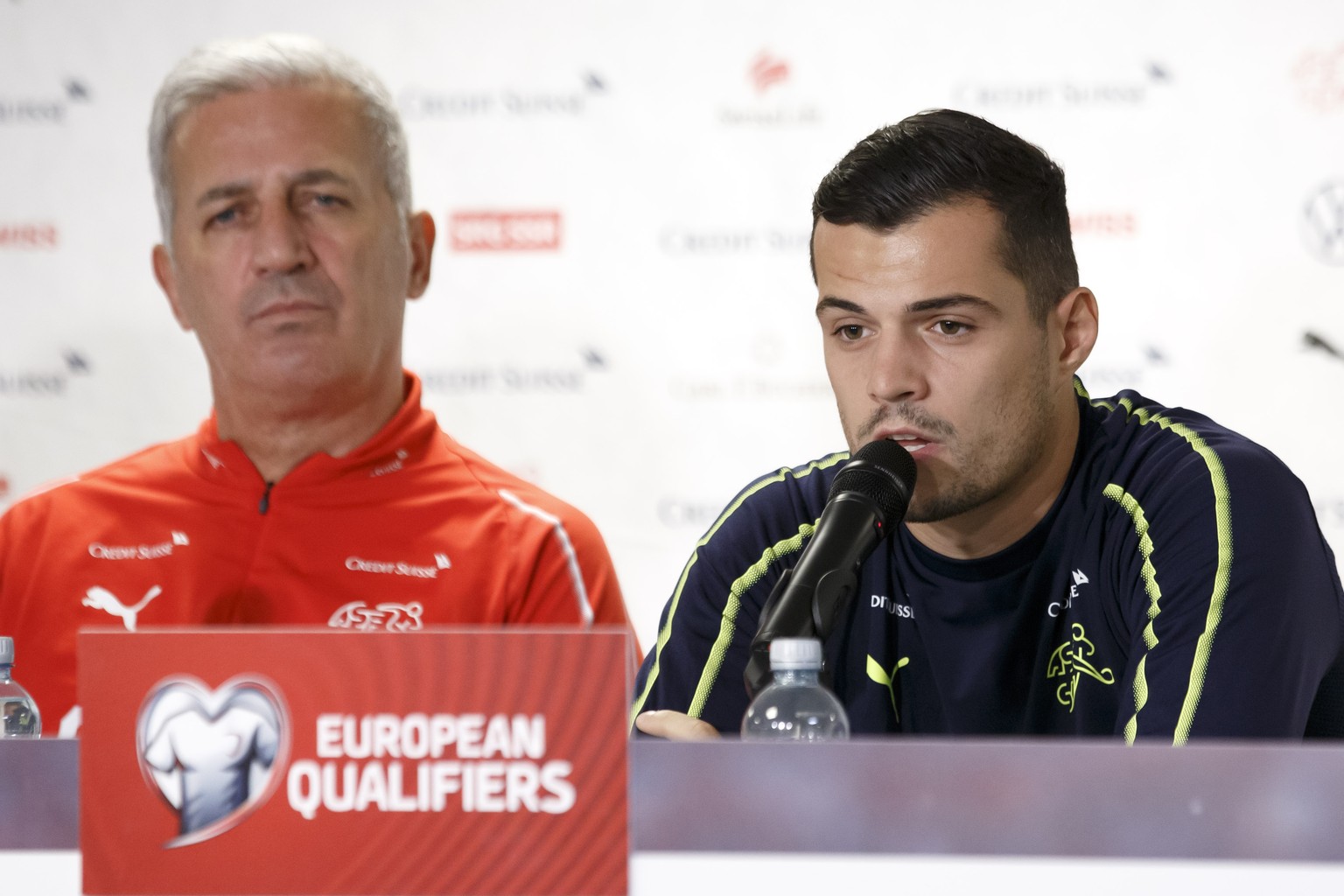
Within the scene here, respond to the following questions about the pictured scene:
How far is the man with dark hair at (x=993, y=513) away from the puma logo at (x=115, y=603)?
1.93ft

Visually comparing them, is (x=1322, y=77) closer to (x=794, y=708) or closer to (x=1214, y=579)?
(x=1214, y=579)

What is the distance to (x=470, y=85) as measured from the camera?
3160mm

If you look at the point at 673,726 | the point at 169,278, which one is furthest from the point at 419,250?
the point at 673,726

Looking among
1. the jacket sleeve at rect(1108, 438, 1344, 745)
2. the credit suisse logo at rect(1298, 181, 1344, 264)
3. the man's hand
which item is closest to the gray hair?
the man's hand

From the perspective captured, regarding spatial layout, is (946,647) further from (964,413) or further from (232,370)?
(232,370)

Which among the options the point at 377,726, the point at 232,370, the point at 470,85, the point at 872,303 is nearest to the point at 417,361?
the point at 470,85

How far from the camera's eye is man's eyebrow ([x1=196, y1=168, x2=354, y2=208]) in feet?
5.33

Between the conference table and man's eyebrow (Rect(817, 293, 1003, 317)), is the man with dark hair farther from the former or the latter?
the conference table

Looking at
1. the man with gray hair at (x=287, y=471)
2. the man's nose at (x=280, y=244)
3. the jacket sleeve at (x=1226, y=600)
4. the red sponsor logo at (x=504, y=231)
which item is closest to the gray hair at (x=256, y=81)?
the man with gray hair at (x=287, y=471)

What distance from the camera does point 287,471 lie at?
5.65 feet

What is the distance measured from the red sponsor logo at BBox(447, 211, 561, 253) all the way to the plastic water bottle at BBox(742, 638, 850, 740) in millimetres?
2336

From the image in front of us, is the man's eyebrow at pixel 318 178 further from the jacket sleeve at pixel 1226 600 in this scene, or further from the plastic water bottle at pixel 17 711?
the jacket sleeve at pixel 1226 600

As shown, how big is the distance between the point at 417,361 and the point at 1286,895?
2.66 metres

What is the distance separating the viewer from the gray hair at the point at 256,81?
165 centimetres
